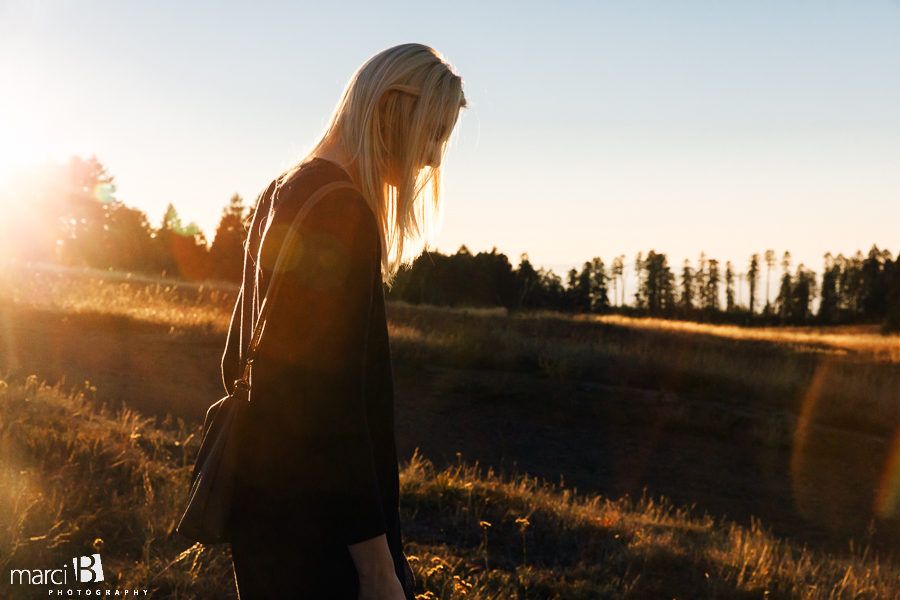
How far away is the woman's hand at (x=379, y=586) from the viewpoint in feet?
4.01

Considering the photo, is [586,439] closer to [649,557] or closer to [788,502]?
[788,502]

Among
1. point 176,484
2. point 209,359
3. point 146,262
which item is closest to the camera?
point 176,484

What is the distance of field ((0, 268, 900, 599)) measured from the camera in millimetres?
3998

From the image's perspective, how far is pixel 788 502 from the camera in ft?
30.1

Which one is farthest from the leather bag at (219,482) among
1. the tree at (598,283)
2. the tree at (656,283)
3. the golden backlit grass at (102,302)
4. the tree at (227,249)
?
the tree at (656,283)

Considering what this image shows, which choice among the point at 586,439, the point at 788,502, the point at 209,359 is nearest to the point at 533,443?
the point at 586,439

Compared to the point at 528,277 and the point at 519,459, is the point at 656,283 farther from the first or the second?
the point at 519,459

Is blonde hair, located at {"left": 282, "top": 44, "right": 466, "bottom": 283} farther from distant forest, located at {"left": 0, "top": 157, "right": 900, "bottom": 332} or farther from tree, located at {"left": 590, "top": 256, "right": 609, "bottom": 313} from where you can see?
tree, located at {"left": 590, "top": 256, "right": 609, "bottom": 313}

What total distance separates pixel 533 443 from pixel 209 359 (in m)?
5.54

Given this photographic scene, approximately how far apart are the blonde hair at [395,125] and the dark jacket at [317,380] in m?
0.10

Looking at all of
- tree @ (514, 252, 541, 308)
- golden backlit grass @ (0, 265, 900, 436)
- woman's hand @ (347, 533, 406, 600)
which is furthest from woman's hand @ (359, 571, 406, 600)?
tree @ (514, 252, 541, 308)

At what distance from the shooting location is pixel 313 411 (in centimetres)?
118

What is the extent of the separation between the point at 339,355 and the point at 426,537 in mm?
3953

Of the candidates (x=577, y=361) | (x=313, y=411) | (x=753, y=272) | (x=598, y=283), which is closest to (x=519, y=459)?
(x=577, y=361)
